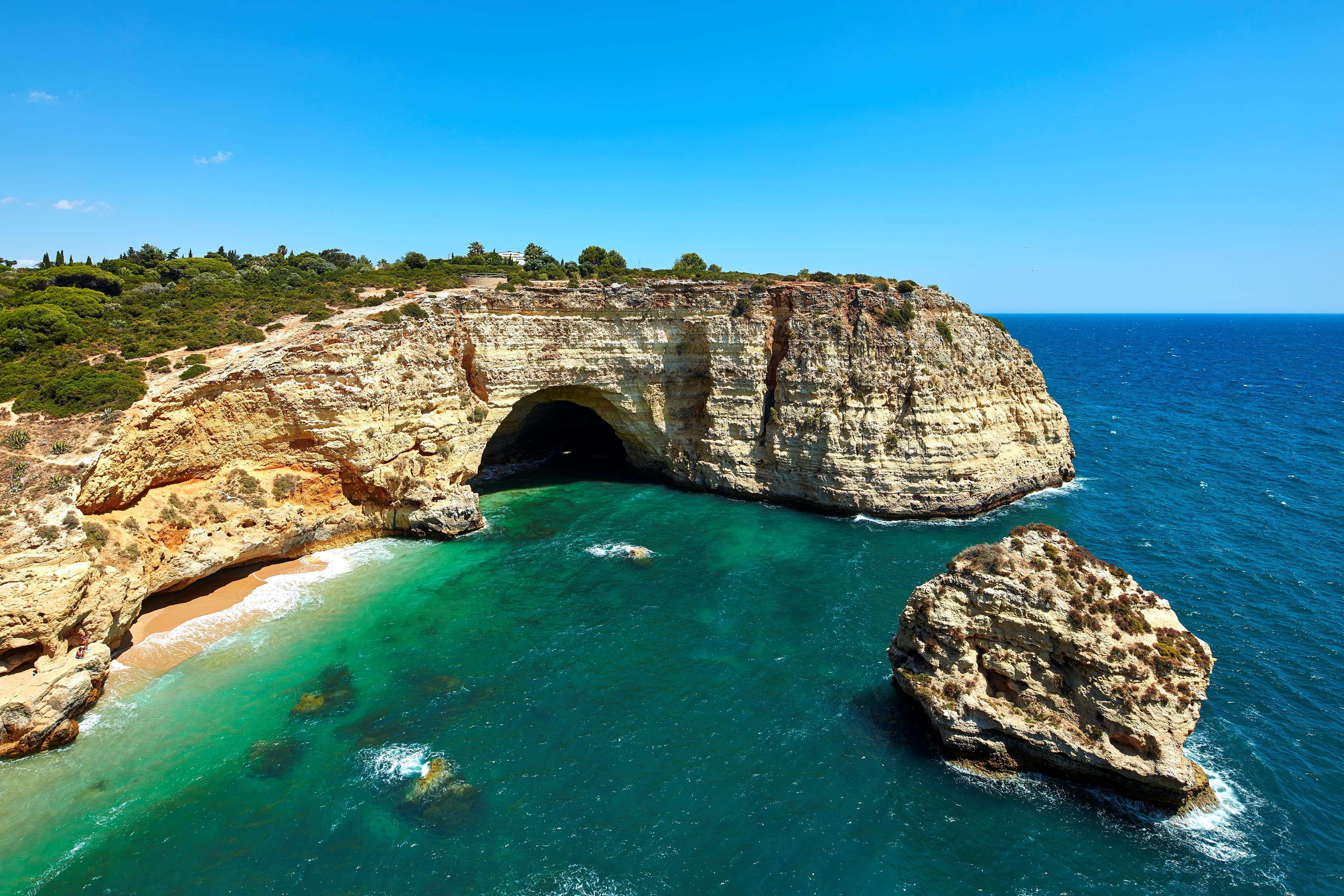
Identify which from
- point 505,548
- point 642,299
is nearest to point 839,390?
point 642,299

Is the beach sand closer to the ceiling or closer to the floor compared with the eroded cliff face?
closer to the floor

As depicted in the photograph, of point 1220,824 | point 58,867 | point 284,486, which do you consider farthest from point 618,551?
point 1220,824

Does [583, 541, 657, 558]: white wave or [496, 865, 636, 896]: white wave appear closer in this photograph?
[496, 865, 636, 896]: white wave

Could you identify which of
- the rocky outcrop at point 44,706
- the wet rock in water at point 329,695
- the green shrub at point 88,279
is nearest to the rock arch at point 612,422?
the wet rock in water at point 329,695

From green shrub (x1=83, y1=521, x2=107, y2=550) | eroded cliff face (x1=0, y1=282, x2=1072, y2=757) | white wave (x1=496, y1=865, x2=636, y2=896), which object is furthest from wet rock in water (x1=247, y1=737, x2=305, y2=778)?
green shrub (x1=83, y1=521, x2=107, y2=550)

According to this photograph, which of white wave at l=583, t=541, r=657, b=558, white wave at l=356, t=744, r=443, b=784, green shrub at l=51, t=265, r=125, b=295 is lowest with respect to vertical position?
white wave at l=356, t=744, r=443, b=784

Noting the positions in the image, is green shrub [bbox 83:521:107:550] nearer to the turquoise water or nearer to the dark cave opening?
the turquoise water

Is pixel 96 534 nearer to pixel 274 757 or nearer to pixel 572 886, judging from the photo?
pixel 274 757
